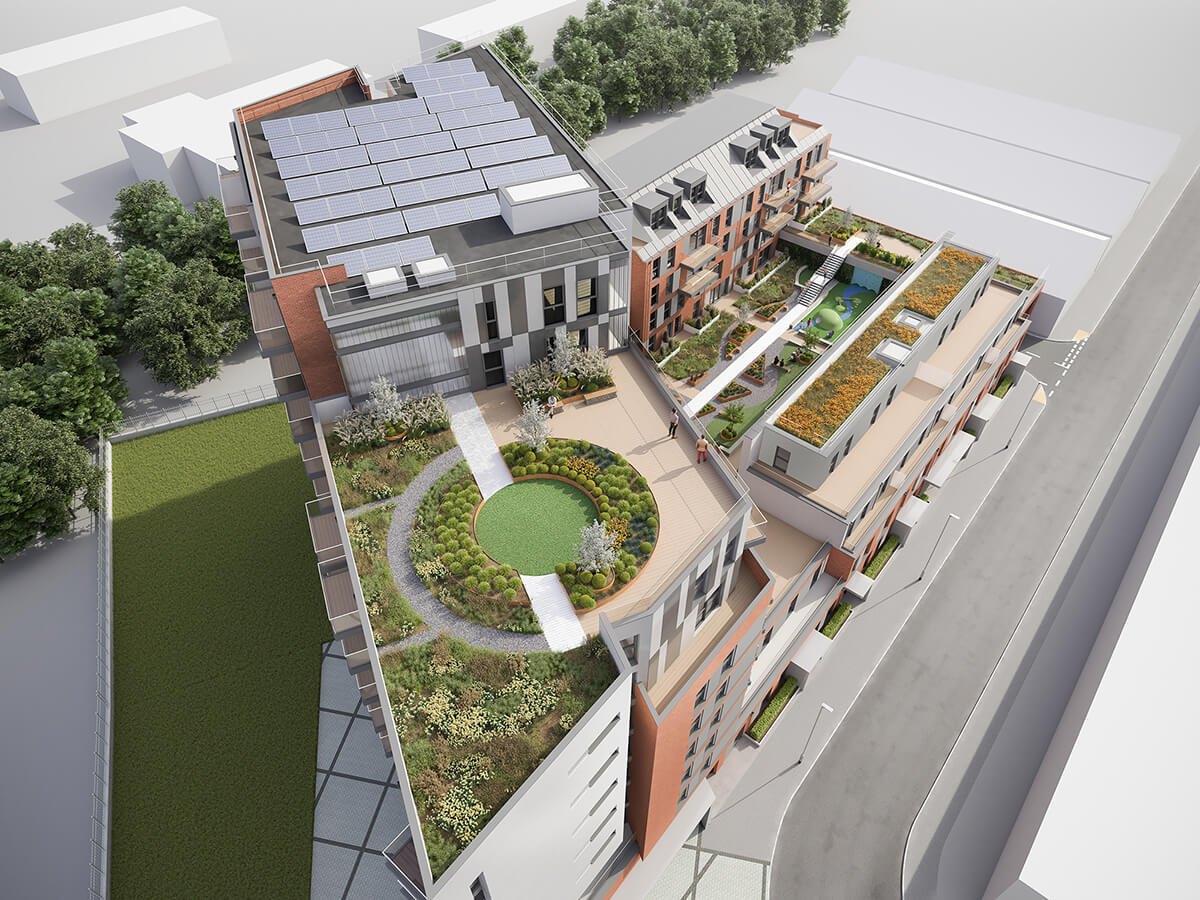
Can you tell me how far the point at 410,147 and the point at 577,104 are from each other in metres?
41.9

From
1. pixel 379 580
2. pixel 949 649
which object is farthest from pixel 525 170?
pixel 949 649

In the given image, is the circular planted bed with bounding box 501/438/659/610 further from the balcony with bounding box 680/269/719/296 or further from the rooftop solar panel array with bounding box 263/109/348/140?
the rooftop solar panel array with bounding box 263/109/348/140

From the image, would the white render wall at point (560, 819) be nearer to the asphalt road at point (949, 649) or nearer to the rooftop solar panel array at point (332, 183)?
the asphalt road at point (949, 649)

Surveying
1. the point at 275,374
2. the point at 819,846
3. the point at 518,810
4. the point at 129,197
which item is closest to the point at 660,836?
the point at 819,846

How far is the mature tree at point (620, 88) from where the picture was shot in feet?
271

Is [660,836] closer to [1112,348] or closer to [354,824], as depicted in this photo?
[354,824]

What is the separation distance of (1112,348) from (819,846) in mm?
49485

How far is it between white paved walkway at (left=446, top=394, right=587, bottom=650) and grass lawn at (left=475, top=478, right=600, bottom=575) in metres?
0.63

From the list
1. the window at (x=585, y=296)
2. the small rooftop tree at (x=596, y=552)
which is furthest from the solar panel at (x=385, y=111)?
the small rooftop tree at (x=596, y=552)

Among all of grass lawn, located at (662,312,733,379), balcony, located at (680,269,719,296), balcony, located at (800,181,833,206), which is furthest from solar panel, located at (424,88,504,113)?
balcony, located at (800,181,833,206)

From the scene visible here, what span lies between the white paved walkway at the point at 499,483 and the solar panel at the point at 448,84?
21.6 meters

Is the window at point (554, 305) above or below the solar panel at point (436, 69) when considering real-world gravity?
below

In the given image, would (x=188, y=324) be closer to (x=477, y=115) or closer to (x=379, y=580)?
(x=477, y=115)

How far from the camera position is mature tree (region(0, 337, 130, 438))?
49.7 metres
